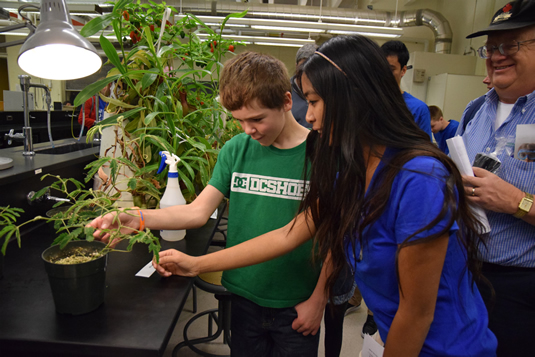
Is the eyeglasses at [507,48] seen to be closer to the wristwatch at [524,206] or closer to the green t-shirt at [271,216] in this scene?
the wristwatch at [524,206]

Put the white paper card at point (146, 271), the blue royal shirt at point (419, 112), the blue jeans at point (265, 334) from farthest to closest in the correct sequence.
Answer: the blue royal shirt at point (419, 112)
the blue jeans at point (265, 334)
the white paper card at point (146, 271)

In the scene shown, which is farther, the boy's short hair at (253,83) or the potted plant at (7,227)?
the boy's short hair at (253,83)

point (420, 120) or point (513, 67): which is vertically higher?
point (513, 67)

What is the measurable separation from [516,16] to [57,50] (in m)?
1.54

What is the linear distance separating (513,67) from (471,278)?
692 mm

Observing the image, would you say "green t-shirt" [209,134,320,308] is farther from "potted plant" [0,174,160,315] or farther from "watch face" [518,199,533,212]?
"watch face" [518,199,533,212]

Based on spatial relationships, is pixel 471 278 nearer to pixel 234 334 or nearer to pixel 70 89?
pixel 234 334

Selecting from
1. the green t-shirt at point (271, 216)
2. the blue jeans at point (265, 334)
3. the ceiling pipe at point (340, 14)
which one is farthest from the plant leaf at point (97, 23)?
the ceiling pipe at point (340, 14)

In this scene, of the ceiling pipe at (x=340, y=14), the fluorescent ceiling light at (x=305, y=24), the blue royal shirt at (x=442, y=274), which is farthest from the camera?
the ceiling pipe at (x=340, y=14)

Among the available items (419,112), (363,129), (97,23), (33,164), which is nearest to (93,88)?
(97,23)

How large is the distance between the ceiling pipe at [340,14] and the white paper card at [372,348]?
18.9ft

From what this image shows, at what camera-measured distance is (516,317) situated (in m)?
1.07

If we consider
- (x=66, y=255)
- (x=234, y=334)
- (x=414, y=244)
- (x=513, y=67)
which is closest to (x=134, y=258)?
(x=66, y=255)

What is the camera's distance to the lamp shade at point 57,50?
3.56 ft
